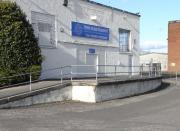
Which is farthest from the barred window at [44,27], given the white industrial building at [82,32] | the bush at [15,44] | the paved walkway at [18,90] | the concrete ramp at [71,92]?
the paved walkway at [18,90]

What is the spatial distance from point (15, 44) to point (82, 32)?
8.25 metres

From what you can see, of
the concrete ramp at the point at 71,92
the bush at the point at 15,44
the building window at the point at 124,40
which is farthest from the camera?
the building window at the point at 124,40

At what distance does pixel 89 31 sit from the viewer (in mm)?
30938

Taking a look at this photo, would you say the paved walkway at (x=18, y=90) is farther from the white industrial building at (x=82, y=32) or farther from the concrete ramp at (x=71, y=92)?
the white industrial building at (x=82, y=32)

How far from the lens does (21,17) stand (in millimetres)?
23609

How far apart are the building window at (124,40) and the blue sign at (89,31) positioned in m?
2.58

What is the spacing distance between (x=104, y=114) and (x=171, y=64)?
47432 millimetres

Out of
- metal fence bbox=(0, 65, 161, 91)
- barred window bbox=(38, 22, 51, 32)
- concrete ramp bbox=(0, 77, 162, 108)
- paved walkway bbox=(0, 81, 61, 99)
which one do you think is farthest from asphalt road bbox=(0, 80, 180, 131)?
barred window bbox=(38, 22, 51, 32)

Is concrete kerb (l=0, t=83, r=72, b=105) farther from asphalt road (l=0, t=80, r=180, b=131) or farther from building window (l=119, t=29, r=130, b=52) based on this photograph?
building window (l=119, t=29, r=130, b=52)

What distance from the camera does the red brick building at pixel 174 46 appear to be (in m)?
63.0

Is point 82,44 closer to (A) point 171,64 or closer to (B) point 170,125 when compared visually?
(B) point 170,125

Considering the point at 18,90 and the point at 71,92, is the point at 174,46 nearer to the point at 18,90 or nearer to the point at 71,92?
the point at 71,92

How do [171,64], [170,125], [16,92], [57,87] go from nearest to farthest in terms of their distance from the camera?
[170,125], [16,92], [57,87], [171,64]

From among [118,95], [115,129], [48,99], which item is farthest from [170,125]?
[118,95]
